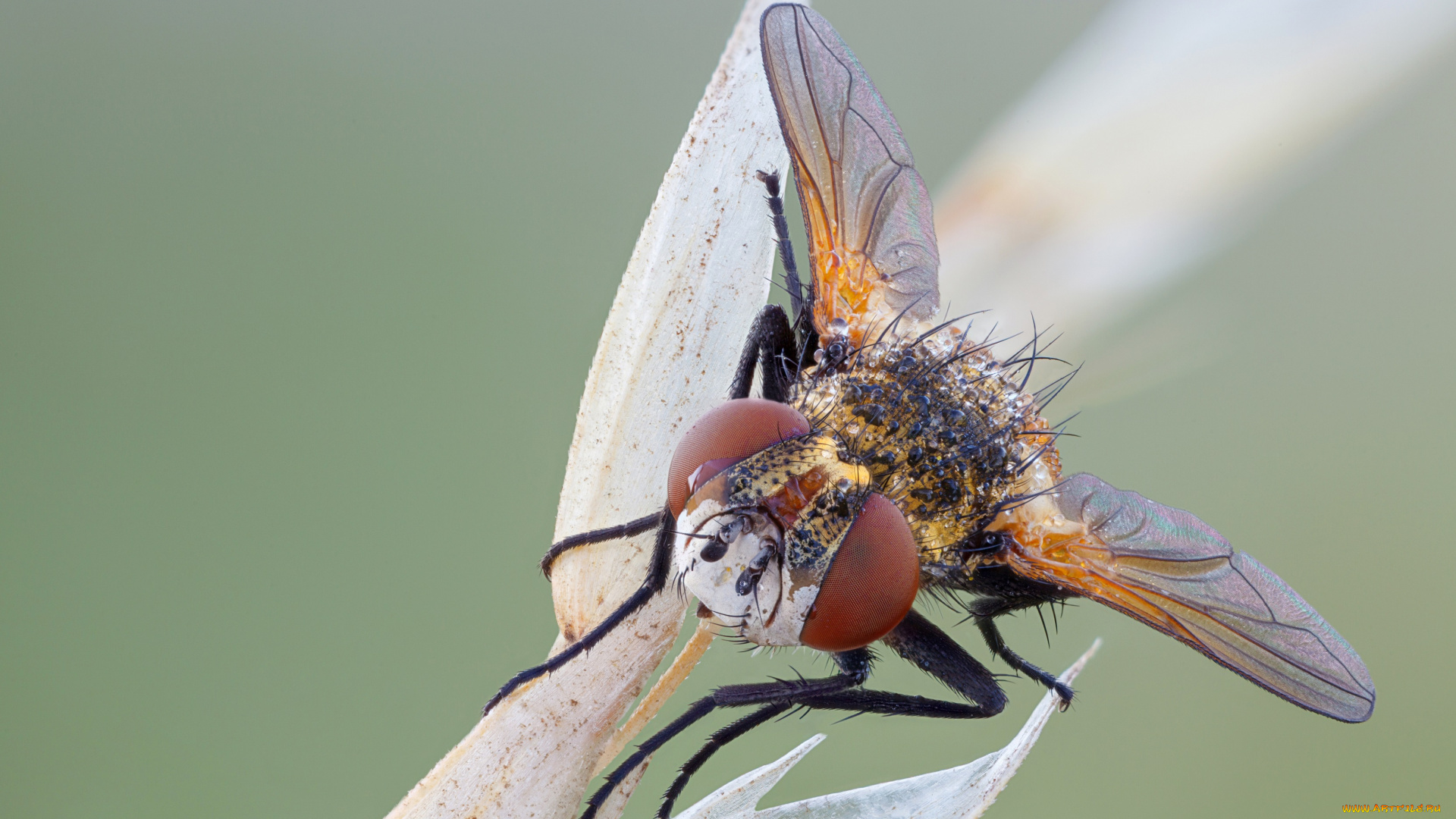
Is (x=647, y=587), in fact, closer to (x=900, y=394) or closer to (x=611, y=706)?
(x=611, y=706)

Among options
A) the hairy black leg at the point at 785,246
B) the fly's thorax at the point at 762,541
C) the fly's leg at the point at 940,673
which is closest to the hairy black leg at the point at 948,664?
the fly's leg at the point at 940,673

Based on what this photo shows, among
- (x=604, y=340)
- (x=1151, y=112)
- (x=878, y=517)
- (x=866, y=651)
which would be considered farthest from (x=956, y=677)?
(x=1151, y=112)

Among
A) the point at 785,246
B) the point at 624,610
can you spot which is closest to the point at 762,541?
the point at 624,610

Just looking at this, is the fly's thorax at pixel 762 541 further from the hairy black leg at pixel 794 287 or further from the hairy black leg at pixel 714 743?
the hairy black leg at pixel 794 287

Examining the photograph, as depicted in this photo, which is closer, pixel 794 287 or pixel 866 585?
pixel 866 585

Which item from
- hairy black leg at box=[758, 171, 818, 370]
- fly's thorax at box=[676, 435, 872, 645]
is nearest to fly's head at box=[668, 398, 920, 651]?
fly's thorax at box=[676, 435, 872, 645]

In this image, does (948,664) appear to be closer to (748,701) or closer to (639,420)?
(748,701)
